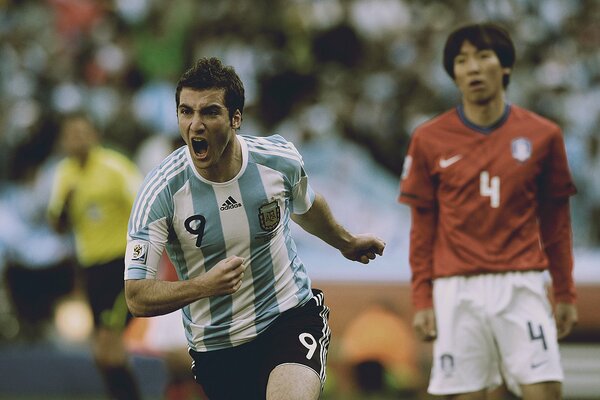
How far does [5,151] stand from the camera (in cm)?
1323

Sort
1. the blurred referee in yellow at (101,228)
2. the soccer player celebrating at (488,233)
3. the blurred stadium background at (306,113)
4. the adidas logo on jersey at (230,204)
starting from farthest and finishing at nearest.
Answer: the blurred stadium background at (306,113) < the blurred referee in yellow at (101,228) < the soccer player celebrating at (488,233) < the adidas logo on jersey at (230,204)

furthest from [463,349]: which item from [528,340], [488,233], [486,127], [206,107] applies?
[206,107]

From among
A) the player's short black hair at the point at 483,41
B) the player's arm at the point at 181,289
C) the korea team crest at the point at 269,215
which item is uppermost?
the player's short black hair at the point at 483,41

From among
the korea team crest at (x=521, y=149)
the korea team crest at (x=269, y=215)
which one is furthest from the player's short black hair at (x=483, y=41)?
the korea team crest at (x=269, y=215)

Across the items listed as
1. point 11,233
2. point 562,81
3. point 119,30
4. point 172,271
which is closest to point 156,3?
point 119,30

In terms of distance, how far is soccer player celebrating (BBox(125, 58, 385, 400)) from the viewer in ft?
14.7

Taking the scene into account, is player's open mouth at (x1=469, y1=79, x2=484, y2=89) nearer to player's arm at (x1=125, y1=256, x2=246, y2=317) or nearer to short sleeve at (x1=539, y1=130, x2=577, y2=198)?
short sleeve at (x1=539, y1=130, x2=577, y2=198)

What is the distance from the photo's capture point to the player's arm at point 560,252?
5.56 meters

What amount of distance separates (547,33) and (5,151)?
21.3 feet

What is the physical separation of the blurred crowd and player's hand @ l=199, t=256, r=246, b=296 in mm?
6796

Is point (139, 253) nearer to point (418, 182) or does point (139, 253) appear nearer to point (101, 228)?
point (418, 182)

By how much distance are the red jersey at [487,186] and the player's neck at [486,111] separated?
4 cm

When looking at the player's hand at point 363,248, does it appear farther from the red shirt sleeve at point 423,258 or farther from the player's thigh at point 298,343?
the red shirt sleeve at point 423,258

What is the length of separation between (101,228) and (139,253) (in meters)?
3.92
